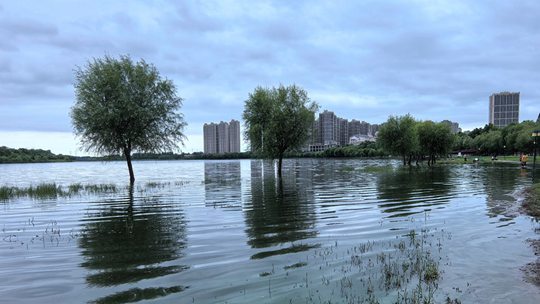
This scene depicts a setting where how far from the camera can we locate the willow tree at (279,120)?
154ft

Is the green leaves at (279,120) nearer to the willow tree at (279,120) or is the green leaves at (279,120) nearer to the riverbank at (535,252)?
the willow tree at (279,120)

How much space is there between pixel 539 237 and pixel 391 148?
67.7m

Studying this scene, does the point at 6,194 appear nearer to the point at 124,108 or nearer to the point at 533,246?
the point at 124,108

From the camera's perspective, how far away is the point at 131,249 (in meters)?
11.0

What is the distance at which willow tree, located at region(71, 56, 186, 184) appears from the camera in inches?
1309

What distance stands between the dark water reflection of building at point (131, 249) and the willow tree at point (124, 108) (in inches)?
677

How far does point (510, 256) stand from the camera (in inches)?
378

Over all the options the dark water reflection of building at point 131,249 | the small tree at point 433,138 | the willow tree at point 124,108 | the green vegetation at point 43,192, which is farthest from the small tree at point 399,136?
the dark water reflection of building at point 131,249

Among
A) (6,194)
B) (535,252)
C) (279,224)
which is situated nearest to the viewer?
(535,252)

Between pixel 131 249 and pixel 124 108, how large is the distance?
25.8 m

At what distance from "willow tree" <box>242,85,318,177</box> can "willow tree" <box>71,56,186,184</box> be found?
13153mm

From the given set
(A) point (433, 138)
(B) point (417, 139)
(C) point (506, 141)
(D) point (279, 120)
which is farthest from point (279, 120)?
(C) point (506, 141)

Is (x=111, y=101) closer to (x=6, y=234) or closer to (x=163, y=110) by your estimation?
(x=163, y=110)

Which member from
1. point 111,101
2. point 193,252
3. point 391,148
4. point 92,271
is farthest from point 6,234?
point 391,148
